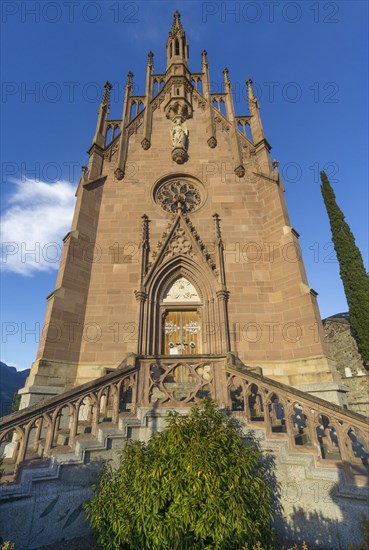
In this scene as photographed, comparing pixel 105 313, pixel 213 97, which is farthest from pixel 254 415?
pixel 213 97

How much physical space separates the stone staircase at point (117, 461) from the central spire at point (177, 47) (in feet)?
58.5

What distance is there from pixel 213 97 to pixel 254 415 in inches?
622

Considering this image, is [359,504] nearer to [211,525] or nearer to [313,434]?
[313,434]

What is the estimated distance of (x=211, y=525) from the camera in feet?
12.2

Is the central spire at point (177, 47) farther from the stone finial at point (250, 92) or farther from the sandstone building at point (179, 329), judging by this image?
the stone finial at point (250, 92)

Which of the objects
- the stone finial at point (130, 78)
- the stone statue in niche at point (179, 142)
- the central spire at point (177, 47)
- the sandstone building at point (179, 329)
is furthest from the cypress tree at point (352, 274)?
the stone finial at point (130, 78)

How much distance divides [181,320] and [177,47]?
16701 millimetres

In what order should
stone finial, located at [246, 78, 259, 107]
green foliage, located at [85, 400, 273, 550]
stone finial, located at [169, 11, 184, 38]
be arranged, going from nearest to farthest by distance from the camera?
green foliage, located at [85, 400, 273, 550]
stone finial, located at [246, 78, 259, 107]
stone finial, located at [169, 11, 184, 38]

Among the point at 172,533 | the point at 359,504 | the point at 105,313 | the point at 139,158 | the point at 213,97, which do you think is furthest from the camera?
the point at 213,97

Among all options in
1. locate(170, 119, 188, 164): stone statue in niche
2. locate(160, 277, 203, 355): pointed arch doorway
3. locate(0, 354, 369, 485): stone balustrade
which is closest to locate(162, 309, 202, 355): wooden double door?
locate(160, 277, 203, 355): pointed arch doorway

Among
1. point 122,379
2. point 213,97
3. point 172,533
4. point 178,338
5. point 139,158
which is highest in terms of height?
point 213,97

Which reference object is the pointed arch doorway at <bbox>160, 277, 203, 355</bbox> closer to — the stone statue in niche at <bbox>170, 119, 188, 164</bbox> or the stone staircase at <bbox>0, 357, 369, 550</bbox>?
the stone staircase at <bbox>0, 357, 369, 550</bbox>

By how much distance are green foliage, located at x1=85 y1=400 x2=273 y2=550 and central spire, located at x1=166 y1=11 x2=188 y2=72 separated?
18.6 m

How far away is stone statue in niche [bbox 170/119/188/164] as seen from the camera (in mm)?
12734
